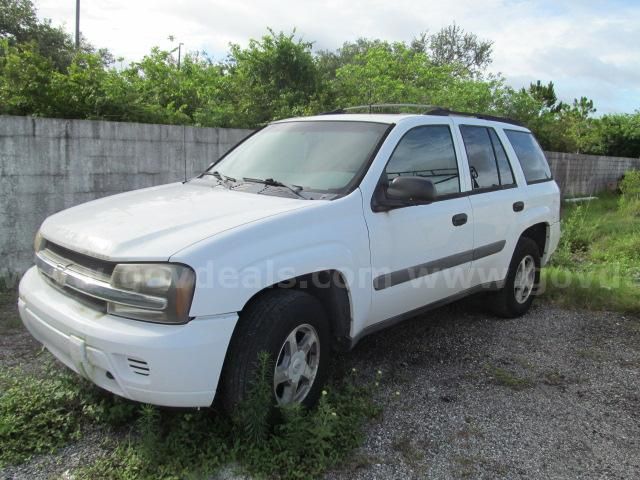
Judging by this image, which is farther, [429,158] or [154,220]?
[429,158]

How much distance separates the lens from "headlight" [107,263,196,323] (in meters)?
2.27

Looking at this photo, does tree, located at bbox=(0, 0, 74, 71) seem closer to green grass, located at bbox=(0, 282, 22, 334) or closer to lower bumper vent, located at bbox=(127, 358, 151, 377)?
green grass, located at bbox=(0, 282, 22, 334)

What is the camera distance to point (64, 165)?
5234 mm

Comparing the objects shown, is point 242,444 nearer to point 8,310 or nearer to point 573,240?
point 8,310

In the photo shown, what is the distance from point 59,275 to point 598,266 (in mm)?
6744

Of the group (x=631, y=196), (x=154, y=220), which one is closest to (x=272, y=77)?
(x=154, y=220)

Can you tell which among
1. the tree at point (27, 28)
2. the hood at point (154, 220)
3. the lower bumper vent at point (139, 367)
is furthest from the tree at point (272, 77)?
the tree at point (27, 28)

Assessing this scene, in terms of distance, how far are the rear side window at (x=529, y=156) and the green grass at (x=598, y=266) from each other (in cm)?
128

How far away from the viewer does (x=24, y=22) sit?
22.1 m

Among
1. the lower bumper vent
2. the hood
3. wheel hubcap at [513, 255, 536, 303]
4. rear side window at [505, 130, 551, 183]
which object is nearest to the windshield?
the hood

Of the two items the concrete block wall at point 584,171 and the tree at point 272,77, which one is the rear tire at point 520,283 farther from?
the concrete block wall at point 584,171

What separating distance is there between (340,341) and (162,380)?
1147mm

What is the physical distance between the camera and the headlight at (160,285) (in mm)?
2266

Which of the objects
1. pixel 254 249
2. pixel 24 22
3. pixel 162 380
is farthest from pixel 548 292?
Answer: pixel 24 22
